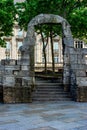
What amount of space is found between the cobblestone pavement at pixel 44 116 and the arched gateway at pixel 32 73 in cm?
96

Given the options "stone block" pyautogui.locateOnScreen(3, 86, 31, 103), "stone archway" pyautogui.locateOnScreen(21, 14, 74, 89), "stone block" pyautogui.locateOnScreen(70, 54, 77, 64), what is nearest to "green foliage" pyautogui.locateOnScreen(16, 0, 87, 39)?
"stone archway" pyautogui.locateOnScreen(21, 14, 74, 89)

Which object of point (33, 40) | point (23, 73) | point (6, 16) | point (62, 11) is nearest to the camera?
point (23, 73)

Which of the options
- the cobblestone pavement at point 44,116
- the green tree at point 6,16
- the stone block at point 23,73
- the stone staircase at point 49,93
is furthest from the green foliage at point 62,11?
the cobblestone pavement at point 44,116

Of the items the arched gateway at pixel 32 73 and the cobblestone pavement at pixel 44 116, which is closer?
the cobblestone pavement at pixel 44 116

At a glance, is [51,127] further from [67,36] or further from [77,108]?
[67,36]

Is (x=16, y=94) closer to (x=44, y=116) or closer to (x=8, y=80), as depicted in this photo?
(x=8, y=80)

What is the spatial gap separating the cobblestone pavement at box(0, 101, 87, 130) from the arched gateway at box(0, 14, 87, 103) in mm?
961

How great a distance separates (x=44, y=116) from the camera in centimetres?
1255

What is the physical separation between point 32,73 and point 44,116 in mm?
7351

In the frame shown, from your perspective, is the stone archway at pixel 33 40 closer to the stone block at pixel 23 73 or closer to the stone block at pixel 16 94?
the stone block at pixel 23 73

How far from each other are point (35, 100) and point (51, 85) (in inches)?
97.7

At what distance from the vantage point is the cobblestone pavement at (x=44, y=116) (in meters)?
10.6

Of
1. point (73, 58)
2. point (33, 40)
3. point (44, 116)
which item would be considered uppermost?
point (33, 40)

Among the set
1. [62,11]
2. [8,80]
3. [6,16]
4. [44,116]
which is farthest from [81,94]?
[6,16]
